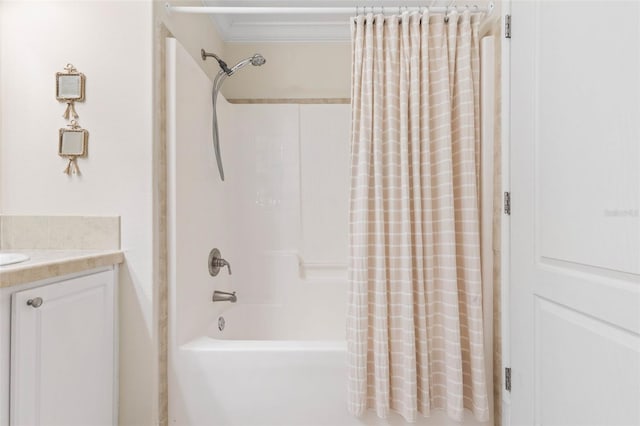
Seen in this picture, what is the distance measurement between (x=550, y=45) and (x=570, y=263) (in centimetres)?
69

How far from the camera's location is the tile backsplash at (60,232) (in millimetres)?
1345

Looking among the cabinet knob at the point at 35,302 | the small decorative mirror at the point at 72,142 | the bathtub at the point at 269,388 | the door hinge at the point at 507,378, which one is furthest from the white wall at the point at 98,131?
the door hinge at the point at 507,378

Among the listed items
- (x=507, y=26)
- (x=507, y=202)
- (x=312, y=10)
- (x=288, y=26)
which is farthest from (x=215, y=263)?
(x=507, y=26)

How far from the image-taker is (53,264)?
104 cm

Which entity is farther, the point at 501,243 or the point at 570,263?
the point at 501,243

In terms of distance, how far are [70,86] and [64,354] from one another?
38.5 inches

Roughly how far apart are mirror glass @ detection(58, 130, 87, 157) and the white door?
1638mm

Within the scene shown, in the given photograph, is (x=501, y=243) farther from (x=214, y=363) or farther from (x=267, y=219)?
(x=267, y=219)

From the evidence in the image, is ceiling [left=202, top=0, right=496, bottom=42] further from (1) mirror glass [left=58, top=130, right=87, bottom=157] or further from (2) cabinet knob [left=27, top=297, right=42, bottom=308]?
(2) cabinet knob [left=27, top=297, right=42, bottom=308]

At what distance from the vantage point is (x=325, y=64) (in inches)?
94.8

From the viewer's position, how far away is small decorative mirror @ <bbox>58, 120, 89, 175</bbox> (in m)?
1.35

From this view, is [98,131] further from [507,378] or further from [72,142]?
[507,378]

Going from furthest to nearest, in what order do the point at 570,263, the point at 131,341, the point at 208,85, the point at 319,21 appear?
the point at 319,21
the point at 208,85
the point at 131,341
the point at 570,263

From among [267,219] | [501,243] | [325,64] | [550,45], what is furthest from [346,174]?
[550,45]
